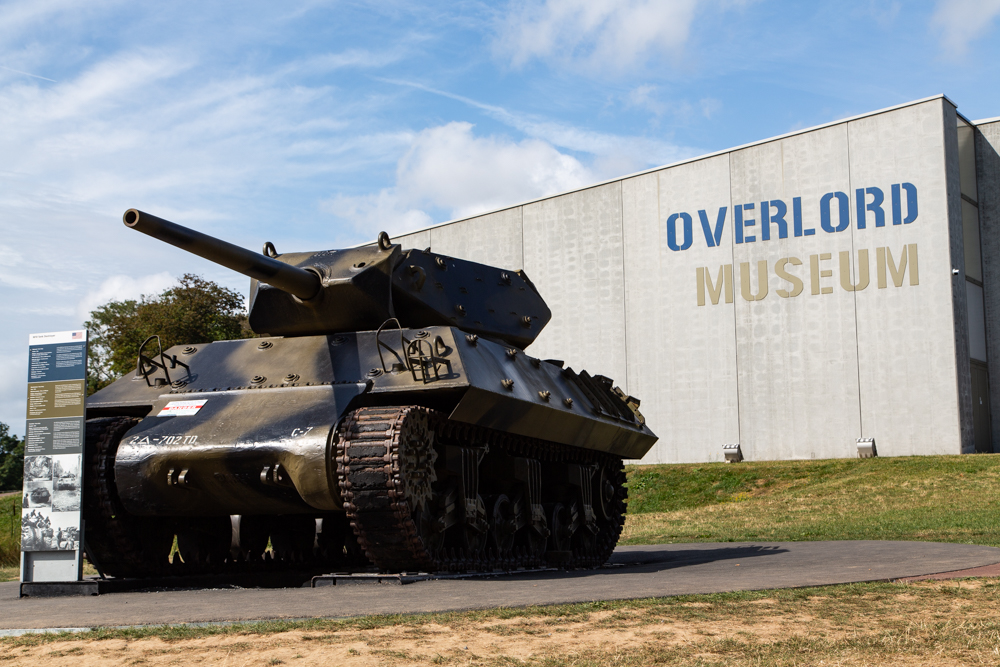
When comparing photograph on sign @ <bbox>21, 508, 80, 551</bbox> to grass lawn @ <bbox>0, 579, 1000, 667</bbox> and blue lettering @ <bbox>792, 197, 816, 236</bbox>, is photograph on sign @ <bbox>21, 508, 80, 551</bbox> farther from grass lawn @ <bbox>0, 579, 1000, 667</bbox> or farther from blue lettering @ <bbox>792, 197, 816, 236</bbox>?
blue lettering @ <bbox>792, 197, 816, 236</bbox>

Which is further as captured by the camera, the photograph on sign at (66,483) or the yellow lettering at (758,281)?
the yellow lettering at (758,281)

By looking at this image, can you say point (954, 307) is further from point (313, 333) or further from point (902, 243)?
point (313, 333)

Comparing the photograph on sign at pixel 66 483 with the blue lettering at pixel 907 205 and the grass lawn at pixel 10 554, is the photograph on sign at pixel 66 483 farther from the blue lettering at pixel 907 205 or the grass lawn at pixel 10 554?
the blue lettering at pixel 907 205

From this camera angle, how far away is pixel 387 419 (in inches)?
399

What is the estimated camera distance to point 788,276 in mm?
31938

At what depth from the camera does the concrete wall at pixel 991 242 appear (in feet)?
108

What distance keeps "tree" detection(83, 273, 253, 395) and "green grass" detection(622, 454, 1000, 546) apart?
19.3m

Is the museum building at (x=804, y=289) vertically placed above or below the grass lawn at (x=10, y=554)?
above

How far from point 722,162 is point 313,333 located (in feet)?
76.5

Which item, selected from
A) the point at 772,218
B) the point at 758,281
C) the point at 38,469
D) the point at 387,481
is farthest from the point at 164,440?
the point at 772,218

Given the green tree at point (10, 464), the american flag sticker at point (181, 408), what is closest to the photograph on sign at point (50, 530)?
the american flag sticker at point (181, 408)

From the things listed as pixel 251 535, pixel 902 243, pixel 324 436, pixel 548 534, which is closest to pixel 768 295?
pixel 902 243

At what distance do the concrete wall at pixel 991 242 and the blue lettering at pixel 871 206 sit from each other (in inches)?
199

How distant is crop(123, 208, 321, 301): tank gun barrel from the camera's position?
9.99 meters
